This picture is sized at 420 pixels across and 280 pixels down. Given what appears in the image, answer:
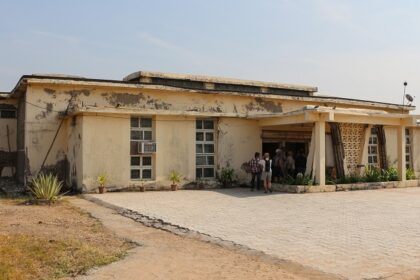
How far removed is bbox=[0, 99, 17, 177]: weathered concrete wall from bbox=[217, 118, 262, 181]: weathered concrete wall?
8.72m

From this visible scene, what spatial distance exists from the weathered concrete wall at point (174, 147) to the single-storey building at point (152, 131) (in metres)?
0.04

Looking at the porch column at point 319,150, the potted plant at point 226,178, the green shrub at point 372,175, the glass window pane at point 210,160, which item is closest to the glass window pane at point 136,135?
the glass window pane at point 210,160

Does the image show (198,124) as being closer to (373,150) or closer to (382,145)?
(382,145)

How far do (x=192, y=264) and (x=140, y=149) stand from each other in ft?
32.6

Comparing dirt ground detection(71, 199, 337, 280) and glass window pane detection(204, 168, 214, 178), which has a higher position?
glass window pane detection(204, 168, 214, 178)

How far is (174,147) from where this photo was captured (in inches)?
662

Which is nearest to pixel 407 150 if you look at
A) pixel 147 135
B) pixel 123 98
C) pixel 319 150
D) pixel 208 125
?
pixel 319 150

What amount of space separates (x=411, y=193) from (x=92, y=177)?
35.1 feet

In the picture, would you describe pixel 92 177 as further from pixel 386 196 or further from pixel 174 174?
pixel 386 196

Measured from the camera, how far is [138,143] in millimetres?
16141

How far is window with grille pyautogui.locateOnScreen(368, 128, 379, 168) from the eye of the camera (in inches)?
803

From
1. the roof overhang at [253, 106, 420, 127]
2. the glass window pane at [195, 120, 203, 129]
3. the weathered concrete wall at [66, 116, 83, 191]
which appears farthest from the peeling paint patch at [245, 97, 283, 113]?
the weathered concrete wall at [66, 116, 83, 191]

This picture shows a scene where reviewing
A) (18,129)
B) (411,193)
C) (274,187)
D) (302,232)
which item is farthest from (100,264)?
(18,129)

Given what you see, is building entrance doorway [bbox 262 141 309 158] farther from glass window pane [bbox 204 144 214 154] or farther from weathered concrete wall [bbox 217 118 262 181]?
glass window pane [bbox 204 144 214 154]
